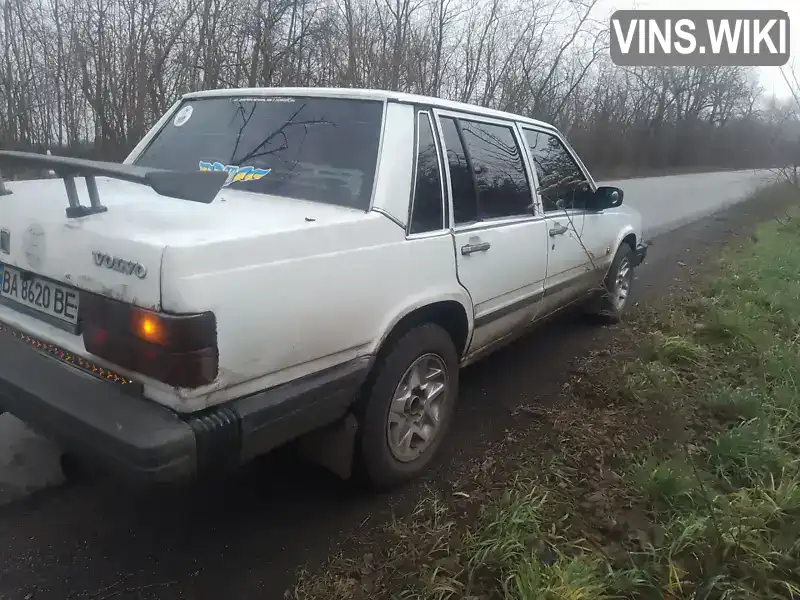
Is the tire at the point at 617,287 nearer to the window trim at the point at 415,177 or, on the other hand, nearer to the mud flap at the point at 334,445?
the window trim at the point at 415,177

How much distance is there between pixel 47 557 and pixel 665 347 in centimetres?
388

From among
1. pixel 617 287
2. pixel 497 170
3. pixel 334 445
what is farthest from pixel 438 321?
pixel 617 287

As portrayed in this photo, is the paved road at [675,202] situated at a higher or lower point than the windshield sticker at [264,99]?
lower

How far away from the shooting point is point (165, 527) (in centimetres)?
261

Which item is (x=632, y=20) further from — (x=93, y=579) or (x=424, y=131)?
(x=93, y=579)

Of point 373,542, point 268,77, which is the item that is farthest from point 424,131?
point 268,77

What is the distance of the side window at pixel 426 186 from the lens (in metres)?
2.85

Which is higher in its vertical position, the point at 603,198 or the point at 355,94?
the point at 355,94

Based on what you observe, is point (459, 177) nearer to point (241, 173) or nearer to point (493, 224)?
point (493, 224)

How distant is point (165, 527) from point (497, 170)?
2.50 m

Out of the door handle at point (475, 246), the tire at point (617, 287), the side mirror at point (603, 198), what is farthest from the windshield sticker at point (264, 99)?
the tire at point (617, 287)

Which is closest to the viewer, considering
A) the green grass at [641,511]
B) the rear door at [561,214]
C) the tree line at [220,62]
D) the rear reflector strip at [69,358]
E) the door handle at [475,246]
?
the rear reflector strip at [69,358]

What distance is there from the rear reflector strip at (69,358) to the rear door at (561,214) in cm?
276

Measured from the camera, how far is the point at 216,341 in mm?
1922
